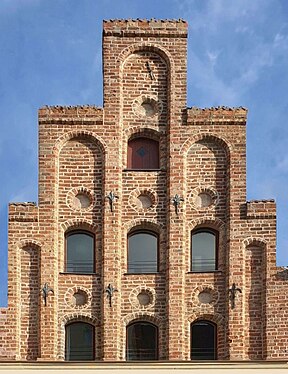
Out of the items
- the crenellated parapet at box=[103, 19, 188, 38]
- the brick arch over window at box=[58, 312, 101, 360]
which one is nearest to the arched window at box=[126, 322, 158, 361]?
the brick arch over window at box=[58, 312, 101, 360]

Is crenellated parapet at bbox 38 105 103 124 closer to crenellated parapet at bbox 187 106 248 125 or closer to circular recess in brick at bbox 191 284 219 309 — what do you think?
crenellated parapet at bbox 187 106 248 125

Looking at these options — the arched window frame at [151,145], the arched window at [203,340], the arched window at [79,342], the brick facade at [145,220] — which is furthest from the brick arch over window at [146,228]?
the arched window at [79,342]

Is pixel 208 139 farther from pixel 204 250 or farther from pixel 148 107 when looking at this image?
pixel 204 250

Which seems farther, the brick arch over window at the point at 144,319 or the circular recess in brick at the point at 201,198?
the circular recess in brick at the point at 201,198

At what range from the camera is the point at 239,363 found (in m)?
22.8

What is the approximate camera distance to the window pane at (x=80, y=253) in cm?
2470

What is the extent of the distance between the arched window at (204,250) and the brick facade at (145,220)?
0.15 metres

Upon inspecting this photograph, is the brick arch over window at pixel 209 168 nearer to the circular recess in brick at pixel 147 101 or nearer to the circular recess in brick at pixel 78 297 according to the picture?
the circular recess in brick at pixel 147 101

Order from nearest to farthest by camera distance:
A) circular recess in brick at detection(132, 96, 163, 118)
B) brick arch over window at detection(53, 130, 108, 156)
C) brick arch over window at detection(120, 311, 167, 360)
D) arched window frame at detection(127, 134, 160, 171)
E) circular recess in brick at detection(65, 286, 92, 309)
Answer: brick arch over window at detection(120, 311, 167, 360) → circular recess in brick at detection(65, 286, 92, 309) → brick arch over window at detection(53, 130, 108, 156) → arched window frame at detection(127, 134, 160, 171) → circular recess in brick at detection(132, 96, 163, 118)

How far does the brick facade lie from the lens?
24047 millimetres

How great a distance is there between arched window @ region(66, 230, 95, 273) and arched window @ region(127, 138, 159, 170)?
1887mm

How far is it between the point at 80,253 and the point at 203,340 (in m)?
3.27

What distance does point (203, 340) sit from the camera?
24250mm

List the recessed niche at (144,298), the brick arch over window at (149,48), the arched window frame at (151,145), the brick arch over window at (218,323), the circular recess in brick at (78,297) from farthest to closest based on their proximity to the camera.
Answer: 1. the brick arch over window at (149,48)
2. the arched window frame at (151,145)
3. the recessed niche at (144,298)
4. the circular recess in brick at (78,297)
5. the brick arch over window at (218,323)
